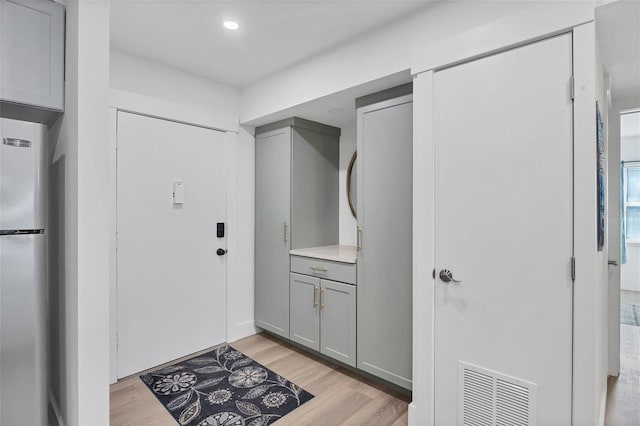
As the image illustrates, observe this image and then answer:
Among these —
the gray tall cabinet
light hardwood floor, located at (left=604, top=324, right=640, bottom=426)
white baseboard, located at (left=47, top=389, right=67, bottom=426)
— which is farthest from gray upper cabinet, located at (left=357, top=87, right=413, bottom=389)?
white baseboard, located at (left=47, top=389, right=67, bottom=426)

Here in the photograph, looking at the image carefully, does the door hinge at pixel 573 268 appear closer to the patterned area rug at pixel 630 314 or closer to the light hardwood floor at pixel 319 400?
the light hardwood floor at pixel 319 400

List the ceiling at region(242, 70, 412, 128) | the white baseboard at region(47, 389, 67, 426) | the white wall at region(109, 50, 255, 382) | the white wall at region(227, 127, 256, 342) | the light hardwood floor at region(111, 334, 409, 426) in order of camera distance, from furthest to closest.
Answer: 1. the white wall at region(227, 127, 256, 342)
2. the white wall at region(109, 50, 255, 382)
3. the ceiling at region(242, 70, 412, 128)
4. the light hardwood floor at region(111, 334, 409, 426)
5. the white baseboard at region(47, 389, 67, 426)

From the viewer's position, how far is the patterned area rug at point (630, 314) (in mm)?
3809

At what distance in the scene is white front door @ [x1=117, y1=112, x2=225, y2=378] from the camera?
2.57m

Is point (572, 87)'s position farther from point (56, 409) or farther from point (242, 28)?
point (56, 409)

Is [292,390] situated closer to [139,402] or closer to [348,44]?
[139,402]

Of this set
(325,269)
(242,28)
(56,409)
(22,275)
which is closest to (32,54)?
(22,275)

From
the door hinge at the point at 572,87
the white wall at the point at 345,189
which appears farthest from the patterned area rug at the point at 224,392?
the door hinge at the point at 572,87

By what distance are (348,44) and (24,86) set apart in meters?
1.86

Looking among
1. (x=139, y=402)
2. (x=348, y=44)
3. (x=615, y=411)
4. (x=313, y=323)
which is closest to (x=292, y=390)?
(x=313, y=323)

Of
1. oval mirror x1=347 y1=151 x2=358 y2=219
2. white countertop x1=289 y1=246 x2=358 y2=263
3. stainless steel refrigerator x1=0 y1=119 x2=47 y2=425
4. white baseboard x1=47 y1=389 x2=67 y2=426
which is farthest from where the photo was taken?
oval mirror x1=347 y1=151 x2=358 y2=219

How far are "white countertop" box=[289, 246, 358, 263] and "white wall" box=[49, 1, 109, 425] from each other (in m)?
1.59

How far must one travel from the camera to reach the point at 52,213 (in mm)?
1804

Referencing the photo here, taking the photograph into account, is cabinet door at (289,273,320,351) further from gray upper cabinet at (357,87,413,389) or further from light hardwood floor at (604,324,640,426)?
light hardwood floor at (604,324,640,426)
